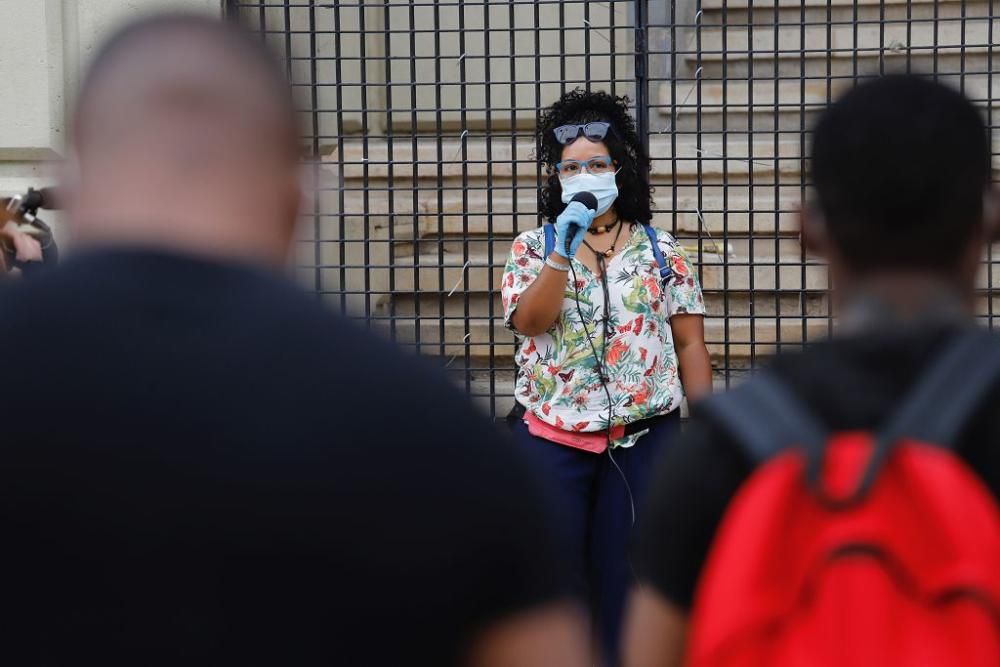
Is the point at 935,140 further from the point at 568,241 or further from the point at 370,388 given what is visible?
the point at 568,241

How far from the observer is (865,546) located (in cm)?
157

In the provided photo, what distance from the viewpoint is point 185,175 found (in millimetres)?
1462

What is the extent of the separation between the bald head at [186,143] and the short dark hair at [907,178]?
71cm

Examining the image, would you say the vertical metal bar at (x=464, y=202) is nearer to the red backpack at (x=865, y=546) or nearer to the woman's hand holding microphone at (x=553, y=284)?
the woman's hand holding microphone at (x=553, y=284)

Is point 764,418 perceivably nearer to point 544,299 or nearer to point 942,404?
point 942,404

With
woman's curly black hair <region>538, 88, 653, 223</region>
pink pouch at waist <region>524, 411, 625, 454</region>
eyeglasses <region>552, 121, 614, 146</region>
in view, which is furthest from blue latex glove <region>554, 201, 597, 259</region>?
pink pouch at waist <region>524, 411, 625, 454</region>

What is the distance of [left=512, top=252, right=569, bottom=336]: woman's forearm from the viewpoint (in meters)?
4.56

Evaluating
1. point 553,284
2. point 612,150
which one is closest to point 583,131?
point 612,150

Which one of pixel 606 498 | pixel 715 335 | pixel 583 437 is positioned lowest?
pixel 606 498

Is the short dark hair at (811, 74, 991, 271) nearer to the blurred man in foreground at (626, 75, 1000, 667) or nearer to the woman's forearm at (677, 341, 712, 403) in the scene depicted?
the blurred man in foreground at (626, 75, 1000, 667)

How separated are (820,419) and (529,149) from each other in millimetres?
6153

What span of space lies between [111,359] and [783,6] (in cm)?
633

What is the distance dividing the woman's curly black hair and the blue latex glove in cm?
30

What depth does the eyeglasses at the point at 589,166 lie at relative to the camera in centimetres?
495
